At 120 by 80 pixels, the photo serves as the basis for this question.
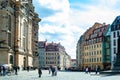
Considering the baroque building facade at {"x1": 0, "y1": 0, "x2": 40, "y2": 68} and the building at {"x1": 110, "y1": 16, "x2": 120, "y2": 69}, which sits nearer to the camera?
the baroque building facade at {"x1": 0, "y1": 0, "x2": 40, "y2": 68}

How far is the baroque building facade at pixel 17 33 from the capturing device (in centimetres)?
6291

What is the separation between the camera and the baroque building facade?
6291 cm

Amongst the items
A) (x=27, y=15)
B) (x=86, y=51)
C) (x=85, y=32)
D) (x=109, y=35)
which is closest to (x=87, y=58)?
(x=86, y=51)

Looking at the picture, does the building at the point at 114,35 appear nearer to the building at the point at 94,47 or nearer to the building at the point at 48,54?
the building at the point at 94,47

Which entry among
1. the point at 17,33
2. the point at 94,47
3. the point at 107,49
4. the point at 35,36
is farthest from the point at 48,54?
the point at 17,33

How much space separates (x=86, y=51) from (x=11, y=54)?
2330 inches

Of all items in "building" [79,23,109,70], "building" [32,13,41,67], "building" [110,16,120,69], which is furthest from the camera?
"building" [79,23,109,70]

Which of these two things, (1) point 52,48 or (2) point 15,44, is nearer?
(2) point 15,44

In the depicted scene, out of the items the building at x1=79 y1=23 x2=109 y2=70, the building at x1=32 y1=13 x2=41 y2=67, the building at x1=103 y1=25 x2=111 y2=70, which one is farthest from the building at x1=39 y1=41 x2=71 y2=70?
the building at x1=32 y1=13 x2=41 y2=67

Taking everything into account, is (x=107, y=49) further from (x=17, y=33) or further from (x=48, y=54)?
(x=48, y=54)

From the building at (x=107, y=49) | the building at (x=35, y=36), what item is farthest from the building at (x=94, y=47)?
the building at (x=35, y=36)

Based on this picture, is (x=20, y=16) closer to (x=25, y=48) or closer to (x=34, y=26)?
(x=25, y=48)

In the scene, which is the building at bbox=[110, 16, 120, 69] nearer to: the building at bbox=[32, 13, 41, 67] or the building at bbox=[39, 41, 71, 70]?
the building at bbox=[32, 13, 41, 67]

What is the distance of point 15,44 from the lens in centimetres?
7081
